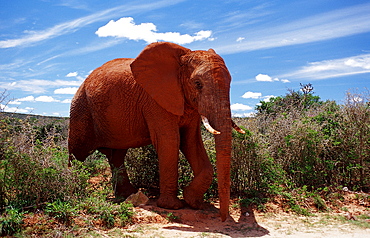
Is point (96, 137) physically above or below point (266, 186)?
above

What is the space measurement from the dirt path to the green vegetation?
266 millimetres

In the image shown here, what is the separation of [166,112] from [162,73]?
0.82 metres

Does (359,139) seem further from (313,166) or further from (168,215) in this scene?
(168,215)

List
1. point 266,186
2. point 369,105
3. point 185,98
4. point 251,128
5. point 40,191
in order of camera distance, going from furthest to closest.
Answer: point 369,105 < point 251,128 < point 266,186 < point 185,98 < point 40,191

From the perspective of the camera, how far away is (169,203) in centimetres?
741

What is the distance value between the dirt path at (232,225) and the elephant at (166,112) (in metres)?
0.34

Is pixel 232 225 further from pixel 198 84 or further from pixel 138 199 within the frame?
pixel 198 84

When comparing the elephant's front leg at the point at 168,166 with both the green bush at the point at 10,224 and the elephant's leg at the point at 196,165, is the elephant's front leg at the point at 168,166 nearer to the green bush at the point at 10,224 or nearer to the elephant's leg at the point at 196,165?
the elephant's leg at the point at 196,165

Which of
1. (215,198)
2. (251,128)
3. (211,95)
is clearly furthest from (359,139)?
(211,95)

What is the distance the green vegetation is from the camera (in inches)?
245

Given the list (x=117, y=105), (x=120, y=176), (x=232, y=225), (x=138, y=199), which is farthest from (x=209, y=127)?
(x=120, y=176)

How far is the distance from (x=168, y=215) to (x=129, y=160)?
3.45 meters

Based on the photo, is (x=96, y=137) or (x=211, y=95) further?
(x=96, y=137)

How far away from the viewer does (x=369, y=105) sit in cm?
966
